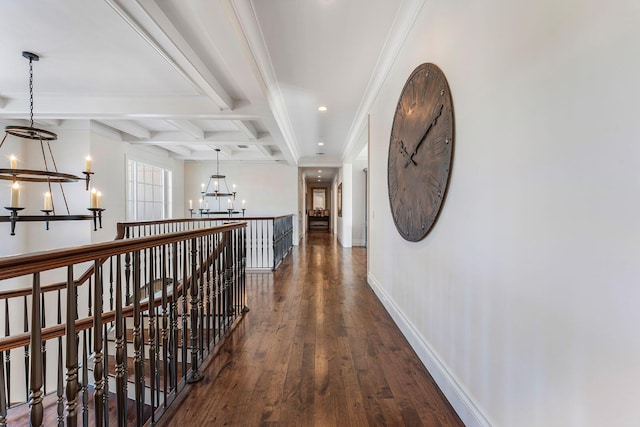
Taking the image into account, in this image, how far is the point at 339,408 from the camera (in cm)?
161

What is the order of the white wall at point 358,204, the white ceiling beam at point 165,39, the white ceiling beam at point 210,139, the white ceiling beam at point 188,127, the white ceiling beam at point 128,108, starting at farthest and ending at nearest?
the white wall at point 358,204
the white ceiling beam at point 210,139
the white ceiling beam at point 188,127
the white ceiling beam at point 128,108
the white ceiling beam at point 165,39

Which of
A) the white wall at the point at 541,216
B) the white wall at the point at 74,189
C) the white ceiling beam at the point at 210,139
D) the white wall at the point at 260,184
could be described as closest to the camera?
the white wall at the point at 541,216

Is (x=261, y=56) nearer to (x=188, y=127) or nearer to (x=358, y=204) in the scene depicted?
(x=188, y=127)

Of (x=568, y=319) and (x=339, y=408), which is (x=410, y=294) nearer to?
(x=339, y=408)

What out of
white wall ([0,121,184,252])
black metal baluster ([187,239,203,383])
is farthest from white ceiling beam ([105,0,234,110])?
white wall ([0,121,184,252])

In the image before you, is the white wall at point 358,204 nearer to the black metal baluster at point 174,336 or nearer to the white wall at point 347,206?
the white wall at point 347,206

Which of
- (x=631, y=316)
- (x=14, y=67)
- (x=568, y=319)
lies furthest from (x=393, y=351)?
(x=14, y=67)

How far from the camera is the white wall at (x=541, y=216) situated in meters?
0.75

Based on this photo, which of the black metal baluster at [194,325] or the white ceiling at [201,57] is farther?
the white ceiling at [201,57]

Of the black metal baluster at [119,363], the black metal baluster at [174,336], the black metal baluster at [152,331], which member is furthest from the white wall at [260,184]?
the black metal baluster at [119,363]

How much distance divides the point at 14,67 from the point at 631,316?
16.4 ft

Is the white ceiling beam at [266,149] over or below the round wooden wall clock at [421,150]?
over

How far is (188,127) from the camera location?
5258mm

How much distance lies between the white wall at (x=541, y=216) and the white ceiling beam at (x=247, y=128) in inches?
153
